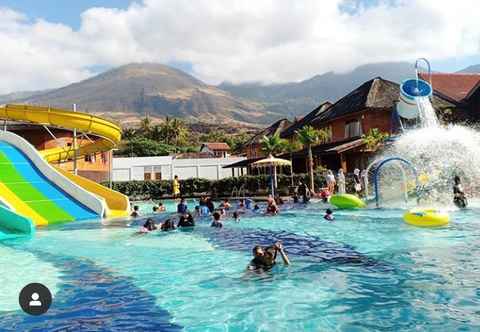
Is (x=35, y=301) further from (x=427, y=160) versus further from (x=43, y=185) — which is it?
(x=427, y=160)

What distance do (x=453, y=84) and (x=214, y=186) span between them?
2433 cm

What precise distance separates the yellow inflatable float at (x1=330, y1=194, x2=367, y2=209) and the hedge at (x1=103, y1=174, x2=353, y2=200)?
951 cm

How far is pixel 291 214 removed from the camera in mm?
19734

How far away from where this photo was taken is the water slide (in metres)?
18.6

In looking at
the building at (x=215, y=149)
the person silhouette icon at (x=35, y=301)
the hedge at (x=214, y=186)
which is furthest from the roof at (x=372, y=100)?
Result: the building at (x=215, y=149)

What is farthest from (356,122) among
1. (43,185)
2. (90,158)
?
(43,185)

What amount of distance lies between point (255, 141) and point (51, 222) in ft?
143

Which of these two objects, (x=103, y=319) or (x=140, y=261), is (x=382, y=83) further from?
(x=103, y=319)

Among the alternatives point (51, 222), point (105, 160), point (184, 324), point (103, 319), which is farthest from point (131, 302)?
point (105, 160)

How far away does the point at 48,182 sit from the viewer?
21.0 meters

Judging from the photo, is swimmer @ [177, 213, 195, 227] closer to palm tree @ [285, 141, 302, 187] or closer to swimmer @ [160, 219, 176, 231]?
swimmer @ [160, 219, 176, 231]

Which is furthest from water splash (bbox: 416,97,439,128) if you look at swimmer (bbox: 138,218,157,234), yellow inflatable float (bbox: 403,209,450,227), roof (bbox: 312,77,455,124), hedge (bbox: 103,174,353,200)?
swimmer (bbox: 138,218,157,234)

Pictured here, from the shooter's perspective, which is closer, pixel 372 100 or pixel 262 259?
pixel 262 259

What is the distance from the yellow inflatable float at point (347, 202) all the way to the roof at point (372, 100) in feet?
49.2
